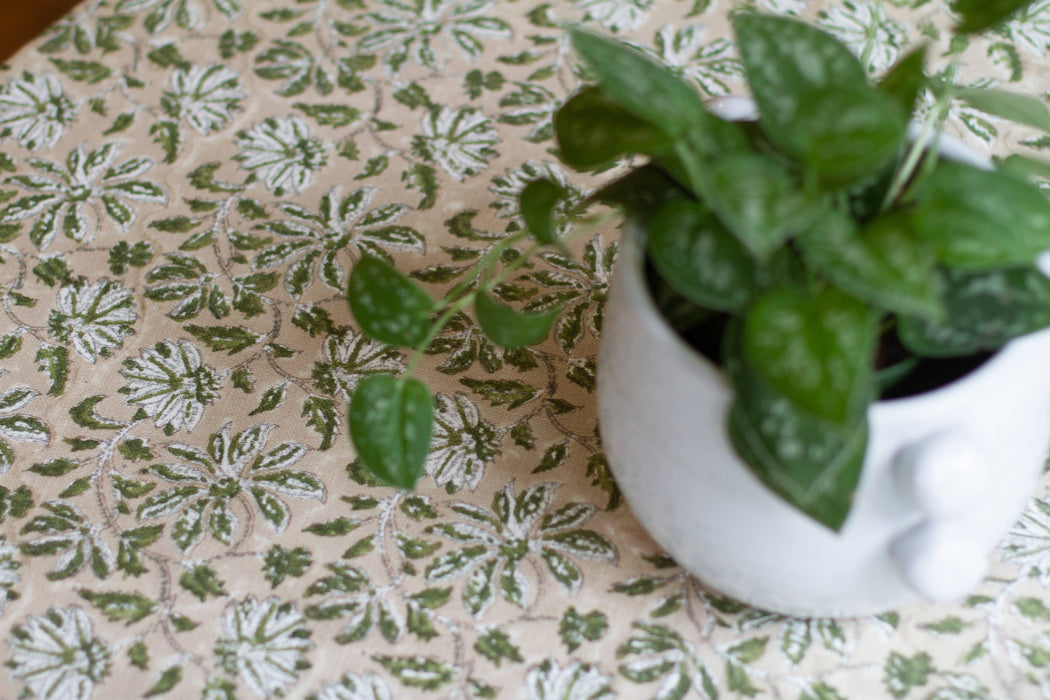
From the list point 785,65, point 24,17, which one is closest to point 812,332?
point 785,65

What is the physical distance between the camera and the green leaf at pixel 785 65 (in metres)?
0.37

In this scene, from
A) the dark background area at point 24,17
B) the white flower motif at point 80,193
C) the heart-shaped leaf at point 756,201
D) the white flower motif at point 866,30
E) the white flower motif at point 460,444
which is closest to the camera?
the heart-shaped leaf at point 756,201

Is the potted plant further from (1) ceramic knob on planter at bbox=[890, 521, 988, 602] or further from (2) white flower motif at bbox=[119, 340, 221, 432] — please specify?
(2) white flower motif at bbox=[119, 340, 221, 432]

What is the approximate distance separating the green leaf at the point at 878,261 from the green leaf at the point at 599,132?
7 centimetres

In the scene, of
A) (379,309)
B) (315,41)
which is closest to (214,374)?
(379,309)

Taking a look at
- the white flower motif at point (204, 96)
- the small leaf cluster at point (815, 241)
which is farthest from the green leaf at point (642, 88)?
the white flower motif at point (204, 96)

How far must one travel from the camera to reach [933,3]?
869 mm

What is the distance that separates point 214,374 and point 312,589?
0.56ft

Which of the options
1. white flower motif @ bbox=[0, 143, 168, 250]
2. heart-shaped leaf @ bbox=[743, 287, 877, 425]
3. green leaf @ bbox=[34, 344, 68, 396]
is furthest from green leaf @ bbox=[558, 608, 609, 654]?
white flower motif @ bbox=[0, 143, 168, 250]

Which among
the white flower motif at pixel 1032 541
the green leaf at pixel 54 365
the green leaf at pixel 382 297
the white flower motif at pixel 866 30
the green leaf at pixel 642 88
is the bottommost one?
the white flower motif at pixel 1032 541

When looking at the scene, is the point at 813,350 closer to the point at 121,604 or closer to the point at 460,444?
the point at 460,444

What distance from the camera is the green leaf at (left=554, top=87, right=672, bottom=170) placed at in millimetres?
381

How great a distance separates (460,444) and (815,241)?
0.96 ft

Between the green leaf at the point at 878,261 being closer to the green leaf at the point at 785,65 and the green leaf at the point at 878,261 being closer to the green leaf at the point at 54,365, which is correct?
the green leaf at the point at 785,65
